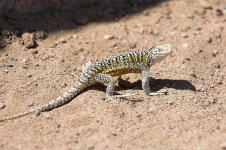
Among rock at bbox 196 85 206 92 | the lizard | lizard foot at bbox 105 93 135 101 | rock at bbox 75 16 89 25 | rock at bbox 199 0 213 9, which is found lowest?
rock at bbox 196 85 206 92

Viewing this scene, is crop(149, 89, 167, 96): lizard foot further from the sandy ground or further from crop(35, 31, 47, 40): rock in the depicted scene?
crop(35, 31, 47, 40): rock

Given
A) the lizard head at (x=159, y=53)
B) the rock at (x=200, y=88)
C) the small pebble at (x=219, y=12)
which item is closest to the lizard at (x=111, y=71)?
the lizard head at (x=159, y=53)

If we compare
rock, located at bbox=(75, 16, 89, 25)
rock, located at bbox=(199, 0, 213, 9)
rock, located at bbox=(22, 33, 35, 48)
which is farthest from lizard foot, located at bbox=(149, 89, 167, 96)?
rock, located at bbox=(199, 0, 213, 9)

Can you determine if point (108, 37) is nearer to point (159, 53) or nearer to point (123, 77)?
point (123, 77)

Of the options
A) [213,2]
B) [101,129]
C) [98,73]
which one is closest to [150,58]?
[98,73]

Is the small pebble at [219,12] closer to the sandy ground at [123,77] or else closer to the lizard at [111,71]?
the sandy ground at [123,77]

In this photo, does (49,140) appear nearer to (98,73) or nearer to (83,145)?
(83,145)

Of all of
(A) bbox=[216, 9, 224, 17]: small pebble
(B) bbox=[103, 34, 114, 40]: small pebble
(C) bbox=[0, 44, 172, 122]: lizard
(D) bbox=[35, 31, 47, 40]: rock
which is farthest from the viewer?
(A) bbox=[216, 9, 224, 17]: small pebble

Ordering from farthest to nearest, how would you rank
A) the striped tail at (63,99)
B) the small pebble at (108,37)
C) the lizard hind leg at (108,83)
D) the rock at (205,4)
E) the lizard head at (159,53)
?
the rock at (205,4) < the small pebble at (108,37) < the lizard head at (159,53) < the lizard hind leg at (108,83) < the striped tail at (63,99)
